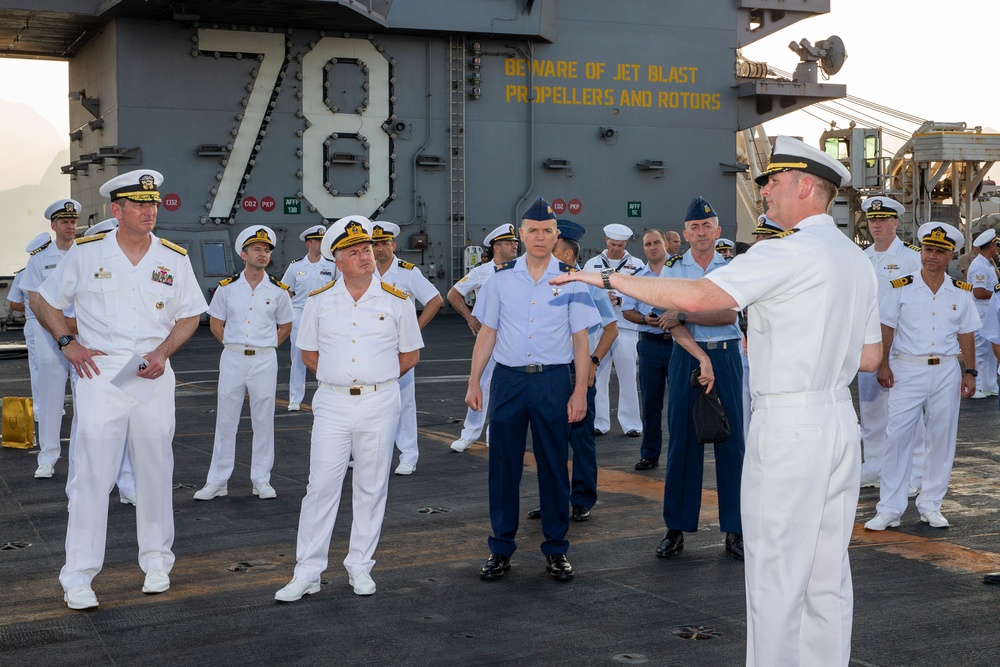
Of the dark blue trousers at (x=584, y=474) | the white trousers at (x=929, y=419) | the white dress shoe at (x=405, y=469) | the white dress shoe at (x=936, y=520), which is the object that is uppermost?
the white trousers at (x=929, y=419)

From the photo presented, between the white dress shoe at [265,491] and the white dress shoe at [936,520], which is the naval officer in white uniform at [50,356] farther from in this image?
the white dress shoe at [936,520]

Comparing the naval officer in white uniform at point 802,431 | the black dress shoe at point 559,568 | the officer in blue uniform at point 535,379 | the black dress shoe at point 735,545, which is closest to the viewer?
the naval officer in white uniform at point 802,431

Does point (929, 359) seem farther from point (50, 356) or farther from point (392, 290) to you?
point (50, 356)

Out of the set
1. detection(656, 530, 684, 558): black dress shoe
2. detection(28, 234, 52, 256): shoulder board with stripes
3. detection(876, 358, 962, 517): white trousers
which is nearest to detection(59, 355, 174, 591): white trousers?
detection(656, 530, 684, 558): black dress shoe

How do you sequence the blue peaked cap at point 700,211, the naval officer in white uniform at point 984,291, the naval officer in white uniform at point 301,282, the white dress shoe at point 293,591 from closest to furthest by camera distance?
the white dress shoe at point 293,591 < the blue peaked cap at point 700,211 < the naval officer in white uniform at point 301,282 < the naval officer in white uniform at point 984,291

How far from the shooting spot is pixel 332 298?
628cm

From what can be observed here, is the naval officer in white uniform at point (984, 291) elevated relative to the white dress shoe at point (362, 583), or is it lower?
elevated

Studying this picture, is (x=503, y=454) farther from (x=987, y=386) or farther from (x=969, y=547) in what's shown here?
(x=987, y=386)

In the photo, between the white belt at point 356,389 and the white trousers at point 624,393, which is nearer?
the white belt at point 356,389

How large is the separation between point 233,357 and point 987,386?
10911mm

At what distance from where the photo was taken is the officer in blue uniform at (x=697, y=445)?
22.6 ft

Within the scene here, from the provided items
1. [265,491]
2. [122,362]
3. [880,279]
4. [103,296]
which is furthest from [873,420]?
[103,296]

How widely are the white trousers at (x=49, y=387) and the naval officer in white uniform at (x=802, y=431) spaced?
23.8ft

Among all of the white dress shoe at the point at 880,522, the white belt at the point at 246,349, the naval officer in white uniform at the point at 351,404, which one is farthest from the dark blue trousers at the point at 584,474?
the white belt at the point at 246,349
